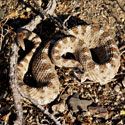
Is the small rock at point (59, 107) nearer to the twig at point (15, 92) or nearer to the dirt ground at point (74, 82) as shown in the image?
the dirt ground at point (74, 82)

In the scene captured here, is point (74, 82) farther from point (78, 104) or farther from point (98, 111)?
point (98, 111)

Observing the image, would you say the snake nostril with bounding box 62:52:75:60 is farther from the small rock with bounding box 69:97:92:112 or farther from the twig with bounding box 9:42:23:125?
the twig with bounding box 9:42:23:125

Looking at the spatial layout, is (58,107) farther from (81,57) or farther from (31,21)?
(31,21)

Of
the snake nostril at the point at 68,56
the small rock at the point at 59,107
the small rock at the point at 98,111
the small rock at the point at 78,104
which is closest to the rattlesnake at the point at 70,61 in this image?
the snake nostril at the point at 68,56

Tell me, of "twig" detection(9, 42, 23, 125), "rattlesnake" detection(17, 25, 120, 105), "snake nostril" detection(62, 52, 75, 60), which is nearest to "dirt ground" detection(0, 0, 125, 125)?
"rattlesnake" detection(17, 25, 120, 105)

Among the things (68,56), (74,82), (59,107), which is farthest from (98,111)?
(68,56)

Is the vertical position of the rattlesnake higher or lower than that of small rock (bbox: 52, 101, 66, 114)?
higher

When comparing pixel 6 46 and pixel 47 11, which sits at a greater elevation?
pixel 47 11

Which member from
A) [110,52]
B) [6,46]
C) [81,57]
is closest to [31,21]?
[6,46]
